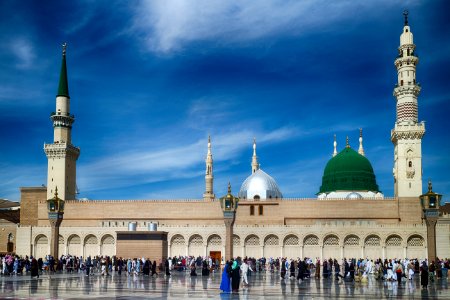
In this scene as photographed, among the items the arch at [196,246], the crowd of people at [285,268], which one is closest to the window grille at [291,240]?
the arch at [196,246]

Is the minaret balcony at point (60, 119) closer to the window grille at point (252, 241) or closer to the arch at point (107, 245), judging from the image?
the arch at point (107, 245)

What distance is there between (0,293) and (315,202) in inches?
1340

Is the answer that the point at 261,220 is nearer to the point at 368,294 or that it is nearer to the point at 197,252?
the point at 197,252

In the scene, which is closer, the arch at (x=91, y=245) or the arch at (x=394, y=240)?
the arch at (x=394, y=240)

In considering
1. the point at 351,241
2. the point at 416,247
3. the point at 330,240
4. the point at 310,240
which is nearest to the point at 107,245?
the point at 310,240

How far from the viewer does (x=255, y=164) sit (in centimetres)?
6384

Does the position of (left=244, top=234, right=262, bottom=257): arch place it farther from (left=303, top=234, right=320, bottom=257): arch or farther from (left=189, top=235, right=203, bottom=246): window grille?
(left=189, top=235, right=203, bottom=246): window grille

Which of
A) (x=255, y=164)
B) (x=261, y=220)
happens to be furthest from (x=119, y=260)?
(x=255, y=164)

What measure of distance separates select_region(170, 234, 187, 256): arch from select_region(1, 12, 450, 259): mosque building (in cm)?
8

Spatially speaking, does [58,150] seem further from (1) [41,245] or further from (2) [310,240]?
(2) [310,240]

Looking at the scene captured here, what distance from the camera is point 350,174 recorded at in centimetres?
5391

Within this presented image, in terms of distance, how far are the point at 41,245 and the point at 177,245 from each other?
12178 mm

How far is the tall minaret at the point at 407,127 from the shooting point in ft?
157

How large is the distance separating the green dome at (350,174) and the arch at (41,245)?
26207mm
